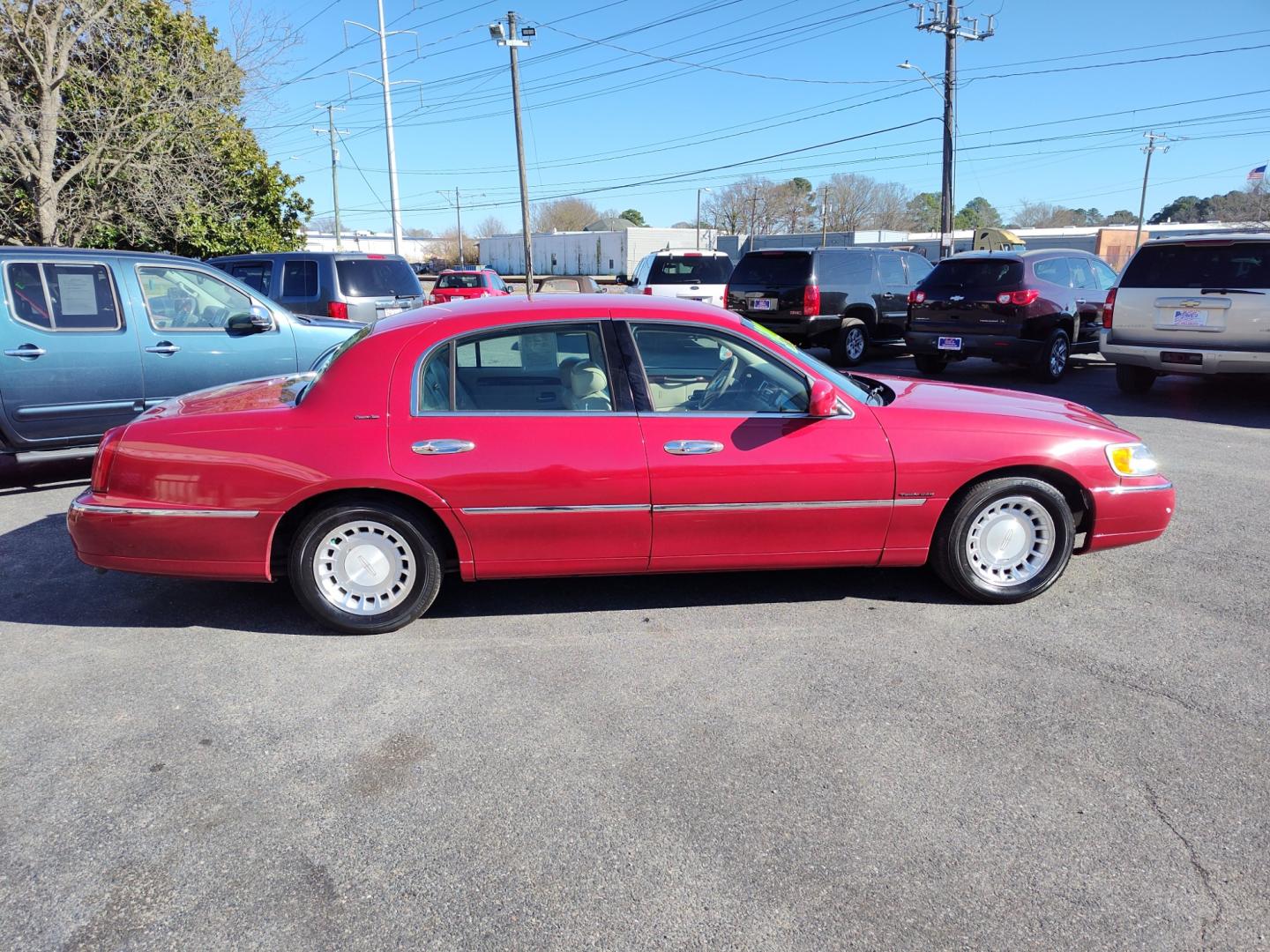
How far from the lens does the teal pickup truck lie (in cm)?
624

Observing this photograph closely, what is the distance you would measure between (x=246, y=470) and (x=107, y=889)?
183cm

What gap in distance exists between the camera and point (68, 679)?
363 centimetres

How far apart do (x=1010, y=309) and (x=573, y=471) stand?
29.5ft

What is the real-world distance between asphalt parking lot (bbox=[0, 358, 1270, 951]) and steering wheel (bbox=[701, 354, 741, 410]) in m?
1.04

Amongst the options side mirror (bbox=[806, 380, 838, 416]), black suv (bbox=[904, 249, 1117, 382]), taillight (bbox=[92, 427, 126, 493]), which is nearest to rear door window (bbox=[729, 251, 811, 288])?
black suv (bbox=[904, 249, 1117, 382])

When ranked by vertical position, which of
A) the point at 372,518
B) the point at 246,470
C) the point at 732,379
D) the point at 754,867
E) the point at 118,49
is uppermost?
the point at 118,49

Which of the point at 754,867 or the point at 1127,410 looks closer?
the point at 754,867

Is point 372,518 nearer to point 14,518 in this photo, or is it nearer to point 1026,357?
point 14,518

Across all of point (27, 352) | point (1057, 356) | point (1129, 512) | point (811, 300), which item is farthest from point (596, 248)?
point (1129, 512)

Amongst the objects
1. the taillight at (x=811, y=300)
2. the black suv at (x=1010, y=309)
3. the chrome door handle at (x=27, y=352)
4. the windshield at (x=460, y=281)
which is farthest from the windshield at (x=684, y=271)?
the windshield at (x=460, y=281)

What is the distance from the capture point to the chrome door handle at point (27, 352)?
614cm

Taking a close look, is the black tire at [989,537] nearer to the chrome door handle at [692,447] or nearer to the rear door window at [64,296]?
the chrome door handle at [692,447]

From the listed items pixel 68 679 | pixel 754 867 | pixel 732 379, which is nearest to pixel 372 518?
pixel 68 679

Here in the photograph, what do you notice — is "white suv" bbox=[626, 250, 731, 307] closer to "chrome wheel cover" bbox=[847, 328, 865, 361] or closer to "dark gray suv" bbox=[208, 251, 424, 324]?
"chrome wheel cover" bbox=[847, 328, 865, 361]
